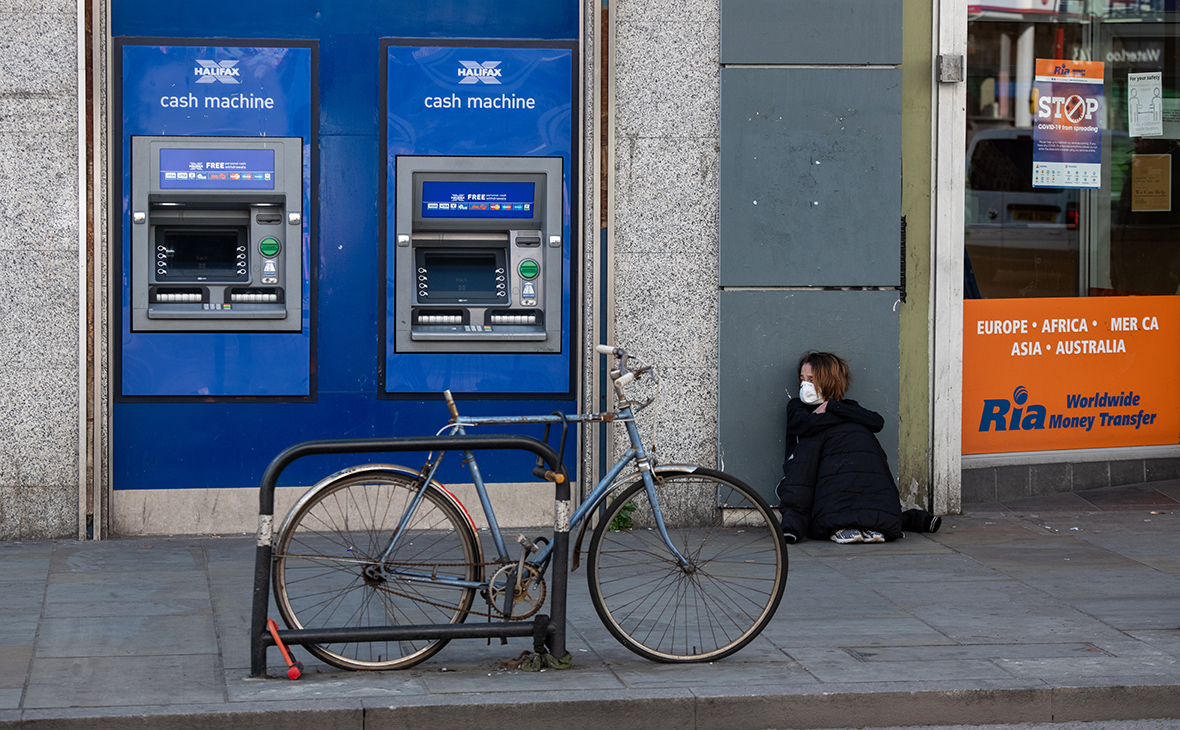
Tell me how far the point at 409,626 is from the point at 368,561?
0.29 m

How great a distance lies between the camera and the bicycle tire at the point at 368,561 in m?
4.77

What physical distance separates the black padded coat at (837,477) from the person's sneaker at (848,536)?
0.12ft

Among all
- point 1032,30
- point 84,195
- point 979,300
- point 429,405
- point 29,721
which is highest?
point 1032,30

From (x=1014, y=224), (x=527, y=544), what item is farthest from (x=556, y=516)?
(x=1014, y=224)

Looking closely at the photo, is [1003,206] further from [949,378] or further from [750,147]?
[750,147]

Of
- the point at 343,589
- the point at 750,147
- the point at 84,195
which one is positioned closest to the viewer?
the point at 343,589

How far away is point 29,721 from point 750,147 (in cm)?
492

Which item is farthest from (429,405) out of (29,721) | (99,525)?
(29,721)

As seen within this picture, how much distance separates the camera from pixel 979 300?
27.6ft

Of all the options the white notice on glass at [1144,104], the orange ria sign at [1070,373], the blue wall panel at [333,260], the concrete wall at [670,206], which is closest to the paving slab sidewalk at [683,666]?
the blue wall panel at [333,260]

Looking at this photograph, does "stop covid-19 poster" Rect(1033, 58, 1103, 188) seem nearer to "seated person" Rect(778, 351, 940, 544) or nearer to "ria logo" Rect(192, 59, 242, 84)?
"seated person" Rect(778, 351, 940, 544)

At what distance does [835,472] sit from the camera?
7520 millimetres

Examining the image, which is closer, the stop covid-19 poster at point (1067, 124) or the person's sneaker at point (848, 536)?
the person's sneaker at point (848, 536)

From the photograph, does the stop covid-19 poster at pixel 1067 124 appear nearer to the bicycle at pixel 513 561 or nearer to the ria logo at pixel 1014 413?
the ria logo at pixel 1014 413
